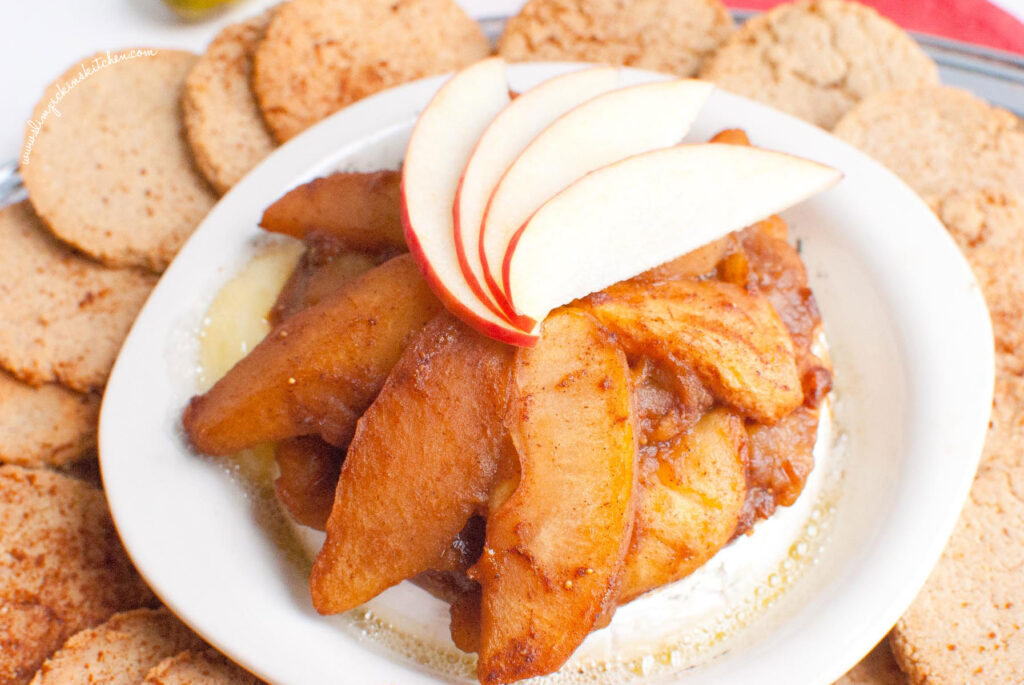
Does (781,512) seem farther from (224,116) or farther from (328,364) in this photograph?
(224,116)

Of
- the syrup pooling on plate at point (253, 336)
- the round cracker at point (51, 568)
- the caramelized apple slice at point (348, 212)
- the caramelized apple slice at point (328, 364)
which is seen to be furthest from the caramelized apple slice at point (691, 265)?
the round cracker at point (51, 568)

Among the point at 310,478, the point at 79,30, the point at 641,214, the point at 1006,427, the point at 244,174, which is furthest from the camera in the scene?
the point at 79,30

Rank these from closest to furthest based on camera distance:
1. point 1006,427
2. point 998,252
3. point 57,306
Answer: point 1006,427 → point 998,252 → point 57,306

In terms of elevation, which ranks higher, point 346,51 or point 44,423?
point 346,51

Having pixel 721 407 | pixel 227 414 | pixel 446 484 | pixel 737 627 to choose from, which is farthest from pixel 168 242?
pixel 737 627

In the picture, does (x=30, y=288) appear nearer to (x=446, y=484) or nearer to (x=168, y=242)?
(x=168, y=242)

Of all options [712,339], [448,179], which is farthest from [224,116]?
[712,339]

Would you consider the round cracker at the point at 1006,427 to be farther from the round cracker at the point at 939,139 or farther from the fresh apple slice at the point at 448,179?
the fresh apple slice at the point at 448,179
